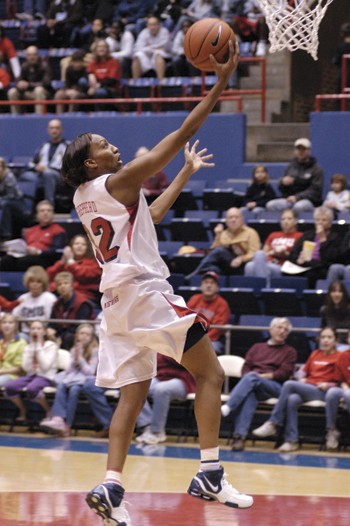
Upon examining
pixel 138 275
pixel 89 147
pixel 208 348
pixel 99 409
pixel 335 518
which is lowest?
pixel 99 409

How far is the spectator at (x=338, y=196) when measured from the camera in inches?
474

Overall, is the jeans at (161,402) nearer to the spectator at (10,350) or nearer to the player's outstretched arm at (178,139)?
the spectator at (10,350)

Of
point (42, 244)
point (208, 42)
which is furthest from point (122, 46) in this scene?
point (208, 42)

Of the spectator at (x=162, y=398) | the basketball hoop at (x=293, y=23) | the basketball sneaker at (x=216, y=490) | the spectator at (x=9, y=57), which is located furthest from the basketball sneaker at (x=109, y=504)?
the spectator at (x=9, y=57)

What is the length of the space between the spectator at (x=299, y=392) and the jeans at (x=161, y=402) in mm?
828

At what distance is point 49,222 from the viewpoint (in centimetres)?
1276

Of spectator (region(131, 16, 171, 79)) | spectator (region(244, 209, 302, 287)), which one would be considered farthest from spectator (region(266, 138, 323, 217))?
spectator (region(131, 16, 171, 79))

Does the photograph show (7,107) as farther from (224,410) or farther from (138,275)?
(138,275)

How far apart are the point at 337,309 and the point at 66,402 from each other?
8.98 ft

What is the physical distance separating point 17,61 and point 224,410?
8.77m

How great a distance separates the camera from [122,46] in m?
16.3

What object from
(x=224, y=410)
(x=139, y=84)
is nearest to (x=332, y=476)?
(x=224, y=410)

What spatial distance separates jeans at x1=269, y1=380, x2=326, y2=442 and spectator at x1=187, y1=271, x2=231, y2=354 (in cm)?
109

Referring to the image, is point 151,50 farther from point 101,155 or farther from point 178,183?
point 101,155
